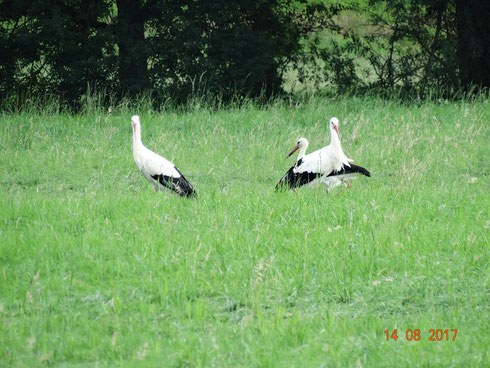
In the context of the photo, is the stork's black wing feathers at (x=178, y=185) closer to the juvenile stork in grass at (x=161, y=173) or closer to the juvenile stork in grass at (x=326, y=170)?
the juvenile stork in grass at (x=161, y=173)

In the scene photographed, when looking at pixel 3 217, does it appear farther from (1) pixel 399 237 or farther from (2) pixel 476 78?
(2) pixel 476 78

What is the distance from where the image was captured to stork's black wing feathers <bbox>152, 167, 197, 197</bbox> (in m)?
6.91

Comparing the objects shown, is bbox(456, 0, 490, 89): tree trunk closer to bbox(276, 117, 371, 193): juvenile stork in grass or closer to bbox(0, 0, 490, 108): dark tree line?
bbox(0, 0, 490, 108): dark tree line

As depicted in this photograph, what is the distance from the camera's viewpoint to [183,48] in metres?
15.7

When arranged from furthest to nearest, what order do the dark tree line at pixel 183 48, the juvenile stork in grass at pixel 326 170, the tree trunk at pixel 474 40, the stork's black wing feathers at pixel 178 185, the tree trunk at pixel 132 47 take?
the tree trunk at pixel 132 47 < the dark tree line at pixel 183 48 < the tree trunk at pixel 474 40 < the juvenile stork in grass at pixel 326 170 < the stork's black wing feathers at pixel 178 185

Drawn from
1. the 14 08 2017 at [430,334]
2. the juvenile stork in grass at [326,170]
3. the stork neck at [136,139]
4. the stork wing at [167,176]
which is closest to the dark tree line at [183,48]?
the stork neck at [136,139]

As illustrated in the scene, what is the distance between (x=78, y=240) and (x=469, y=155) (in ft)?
19.4

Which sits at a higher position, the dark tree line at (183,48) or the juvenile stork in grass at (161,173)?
the dark tree line at (183,48)

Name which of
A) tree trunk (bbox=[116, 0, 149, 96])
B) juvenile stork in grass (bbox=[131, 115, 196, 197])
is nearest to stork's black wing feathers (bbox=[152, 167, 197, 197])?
juvenile stork in grass (bbox=[131, 115, 196, 197])

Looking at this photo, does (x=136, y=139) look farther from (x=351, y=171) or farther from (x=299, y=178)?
(x=351, y=171)

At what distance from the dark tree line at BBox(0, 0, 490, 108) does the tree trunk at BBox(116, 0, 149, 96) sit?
25 mm

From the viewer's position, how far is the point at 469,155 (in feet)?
29.8

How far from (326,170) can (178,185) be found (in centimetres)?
173

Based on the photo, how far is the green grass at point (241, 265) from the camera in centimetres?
367
